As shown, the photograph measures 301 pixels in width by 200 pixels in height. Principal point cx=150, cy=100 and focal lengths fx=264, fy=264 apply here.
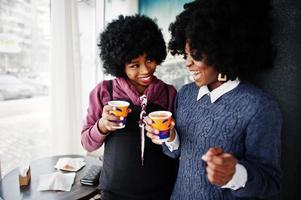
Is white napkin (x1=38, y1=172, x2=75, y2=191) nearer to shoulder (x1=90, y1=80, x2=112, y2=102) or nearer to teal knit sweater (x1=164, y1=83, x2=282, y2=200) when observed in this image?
shoulder (x1=90, y1=80, x2=112, y2=102)

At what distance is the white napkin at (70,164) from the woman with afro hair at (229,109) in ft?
3.34

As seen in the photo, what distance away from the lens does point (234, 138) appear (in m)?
0.92

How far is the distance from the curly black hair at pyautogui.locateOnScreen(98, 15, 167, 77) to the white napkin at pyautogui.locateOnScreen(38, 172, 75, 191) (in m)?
0.76

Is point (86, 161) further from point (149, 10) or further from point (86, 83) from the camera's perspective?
point (149, 10)

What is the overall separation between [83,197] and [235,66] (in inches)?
45.1

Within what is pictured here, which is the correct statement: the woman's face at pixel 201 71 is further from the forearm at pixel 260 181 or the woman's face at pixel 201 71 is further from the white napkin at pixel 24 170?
the white napkin at pixel 24 170

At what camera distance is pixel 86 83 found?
2814mm

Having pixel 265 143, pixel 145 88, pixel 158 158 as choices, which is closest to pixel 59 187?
pixel 158 158

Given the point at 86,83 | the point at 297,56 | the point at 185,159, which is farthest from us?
the point at 86,83

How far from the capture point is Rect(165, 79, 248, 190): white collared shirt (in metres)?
0.83

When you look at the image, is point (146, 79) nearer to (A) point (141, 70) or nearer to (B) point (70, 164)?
(A) point (141, 70)

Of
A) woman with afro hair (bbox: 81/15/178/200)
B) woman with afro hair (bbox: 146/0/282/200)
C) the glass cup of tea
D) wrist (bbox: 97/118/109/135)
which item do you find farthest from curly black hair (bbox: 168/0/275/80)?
wrist (bbox: 97/118/109/135)

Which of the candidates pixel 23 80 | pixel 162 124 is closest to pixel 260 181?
pixel 162 124

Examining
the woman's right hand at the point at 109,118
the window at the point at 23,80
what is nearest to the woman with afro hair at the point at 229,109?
the woman's right hand at the point at 109,118
